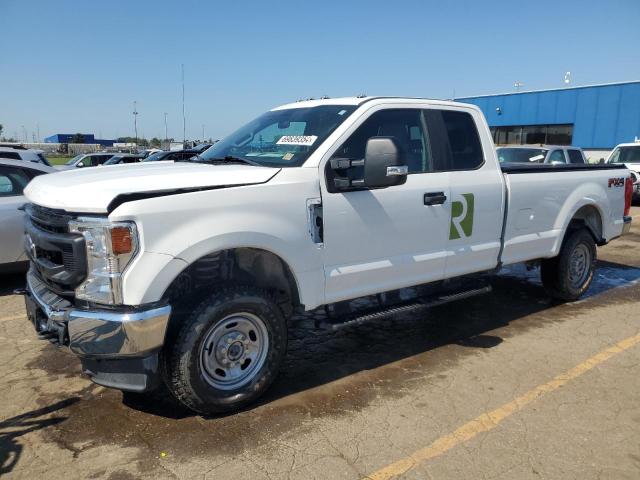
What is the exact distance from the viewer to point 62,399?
3768 mm

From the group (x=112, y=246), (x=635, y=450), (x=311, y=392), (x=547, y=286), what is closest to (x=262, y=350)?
(x=311, y=392)

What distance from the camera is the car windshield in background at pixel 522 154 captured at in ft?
40.2

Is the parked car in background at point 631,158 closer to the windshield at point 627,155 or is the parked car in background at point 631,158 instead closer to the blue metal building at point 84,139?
the windshield at point 627,155

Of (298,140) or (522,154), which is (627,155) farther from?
(298,140)

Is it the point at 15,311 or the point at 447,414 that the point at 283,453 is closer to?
the point at 447,414

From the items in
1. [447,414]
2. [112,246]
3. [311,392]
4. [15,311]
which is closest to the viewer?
[112,246]

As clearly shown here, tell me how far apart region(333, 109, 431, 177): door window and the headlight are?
1.72m

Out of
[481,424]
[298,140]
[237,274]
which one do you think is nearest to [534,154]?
[298,140]

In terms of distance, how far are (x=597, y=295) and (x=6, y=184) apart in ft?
24.3

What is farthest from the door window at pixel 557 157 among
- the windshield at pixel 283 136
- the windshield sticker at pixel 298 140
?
the windshield sticker at pixel 298 140

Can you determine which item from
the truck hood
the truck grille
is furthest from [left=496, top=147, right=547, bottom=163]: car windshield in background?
the truck grille

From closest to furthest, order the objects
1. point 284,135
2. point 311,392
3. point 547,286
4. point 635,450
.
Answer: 1. point 635,450
2. point 311,392
3. point 284,135
4. point 547,286

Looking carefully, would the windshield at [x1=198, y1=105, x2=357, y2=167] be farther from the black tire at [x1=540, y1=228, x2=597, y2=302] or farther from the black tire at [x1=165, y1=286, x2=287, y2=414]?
the black tire at [x1=540, y1=228, x2=597, y2=302]

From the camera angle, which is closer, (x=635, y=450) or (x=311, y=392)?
(x=635, y=450)
